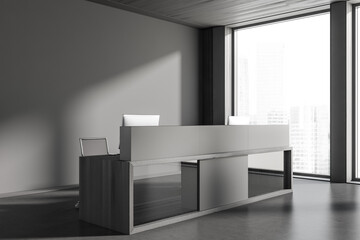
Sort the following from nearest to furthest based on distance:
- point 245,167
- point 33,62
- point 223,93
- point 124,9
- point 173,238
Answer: point 173,238, point 245,167, point 33,62, point 124,9, point 223,93

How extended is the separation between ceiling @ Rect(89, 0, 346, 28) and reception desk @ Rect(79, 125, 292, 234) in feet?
8.73

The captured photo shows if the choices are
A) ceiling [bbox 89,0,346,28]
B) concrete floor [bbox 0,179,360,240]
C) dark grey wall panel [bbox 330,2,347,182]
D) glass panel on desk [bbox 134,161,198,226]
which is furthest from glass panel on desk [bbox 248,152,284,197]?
ceiling [bbox 89,0,346,28]

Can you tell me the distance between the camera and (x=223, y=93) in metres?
8.09

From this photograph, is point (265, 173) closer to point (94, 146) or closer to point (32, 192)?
point (94, 146)

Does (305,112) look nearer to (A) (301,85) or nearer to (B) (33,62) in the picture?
(A) (301,85)

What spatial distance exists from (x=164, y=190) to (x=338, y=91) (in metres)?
3.90

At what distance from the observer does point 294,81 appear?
7148 mm

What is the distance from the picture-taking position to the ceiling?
6.31 m

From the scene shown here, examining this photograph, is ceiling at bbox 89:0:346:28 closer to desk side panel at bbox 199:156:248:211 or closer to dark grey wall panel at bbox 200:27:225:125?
dark grey wall panel at bbox 200:27:225:125

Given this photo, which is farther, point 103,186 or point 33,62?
point 33,62

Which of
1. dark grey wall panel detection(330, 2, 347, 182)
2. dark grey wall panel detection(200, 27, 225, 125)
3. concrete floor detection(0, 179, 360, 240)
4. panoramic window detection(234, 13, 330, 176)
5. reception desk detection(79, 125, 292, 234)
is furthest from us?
dark grey wall panel detection(200, 27, 225, 125)

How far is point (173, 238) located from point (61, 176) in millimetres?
3182

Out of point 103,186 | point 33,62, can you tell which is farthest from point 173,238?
point 33,62

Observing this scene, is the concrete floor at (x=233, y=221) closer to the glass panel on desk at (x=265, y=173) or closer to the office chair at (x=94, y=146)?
the glass panel on desk at (x=265, y=173)
